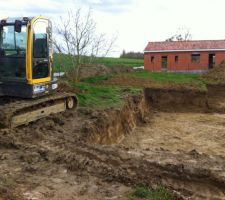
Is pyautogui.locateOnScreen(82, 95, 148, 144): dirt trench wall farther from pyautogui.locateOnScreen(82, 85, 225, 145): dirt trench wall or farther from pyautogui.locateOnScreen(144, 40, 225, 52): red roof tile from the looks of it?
pyautogui.locateOnScreen(144, 40, 225, 52): red roof tile

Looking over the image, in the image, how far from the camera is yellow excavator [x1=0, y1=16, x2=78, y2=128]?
36.3 ft

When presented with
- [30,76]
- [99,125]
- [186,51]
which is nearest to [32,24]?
[30,76]

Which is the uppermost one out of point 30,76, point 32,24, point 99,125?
point 32,24

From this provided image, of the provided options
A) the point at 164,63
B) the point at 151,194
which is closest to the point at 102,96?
the point at 151,194

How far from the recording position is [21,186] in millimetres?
7109

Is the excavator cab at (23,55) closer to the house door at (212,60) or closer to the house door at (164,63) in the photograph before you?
the house door at (164,63)

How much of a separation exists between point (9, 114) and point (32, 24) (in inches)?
96.5

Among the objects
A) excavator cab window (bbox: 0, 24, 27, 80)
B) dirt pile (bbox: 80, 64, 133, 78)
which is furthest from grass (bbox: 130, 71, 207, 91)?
excavator cab window (bbox: 0, 24, 27, 80)

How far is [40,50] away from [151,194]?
631 centimetres

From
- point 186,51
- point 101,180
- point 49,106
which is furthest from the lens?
point 186,51

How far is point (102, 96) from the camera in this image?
18906mm

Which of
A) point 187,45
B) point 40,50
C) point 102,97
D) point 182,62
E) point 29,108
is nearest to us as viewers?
point 29,108

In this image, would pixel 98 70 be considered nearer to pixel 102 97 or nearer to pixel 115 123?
pixel 102 97

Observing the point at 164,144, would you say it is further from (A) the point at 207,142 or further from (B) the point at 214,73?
(B) the point at 214,73
